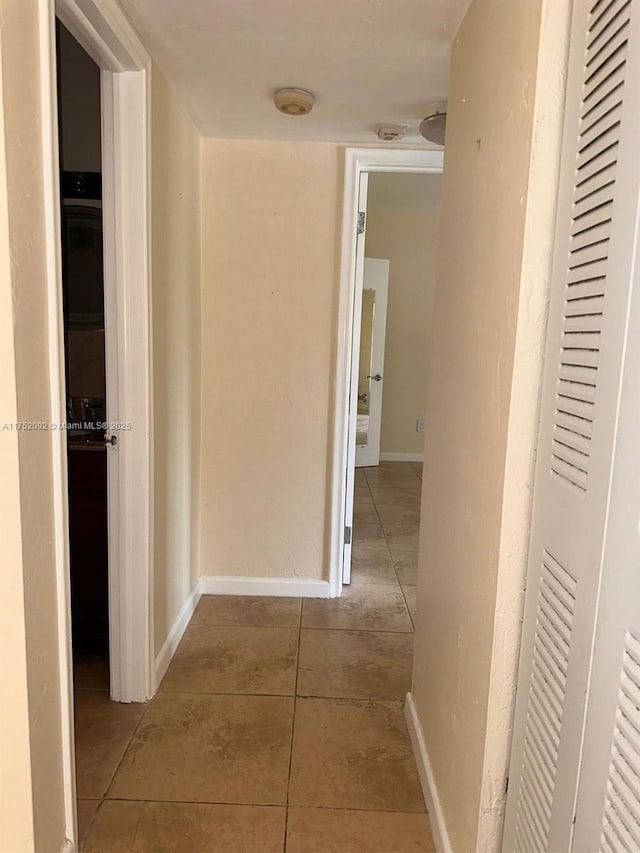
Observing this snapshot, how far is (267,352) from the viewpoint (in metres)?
2.69

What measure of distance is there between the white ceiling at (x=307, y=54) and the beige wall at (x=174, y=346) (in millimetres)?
174

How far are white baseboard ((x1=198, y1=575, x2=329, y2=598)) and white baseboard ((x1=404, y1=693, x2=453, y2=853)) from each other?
0.93 meters

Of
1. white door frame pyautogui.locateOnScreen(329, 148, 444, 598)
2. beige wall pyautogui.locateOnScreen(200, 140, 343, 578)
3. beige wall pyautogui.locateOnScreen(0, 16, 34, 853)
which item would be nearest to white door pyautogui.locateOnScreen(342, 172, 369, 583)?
white door frame pyautogui.locateOnScreen(329, 148, 444, 598)

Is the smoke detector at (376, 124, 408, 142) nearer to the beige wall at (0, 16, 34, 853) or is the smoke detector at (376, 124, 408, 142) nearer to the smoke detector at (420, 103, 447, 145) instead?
the smoke detector at (420, 103, 447, 145)

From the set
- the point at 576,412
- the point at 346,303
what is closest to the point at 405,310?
the point at 346,303

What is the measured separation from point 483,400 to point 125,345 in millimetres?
1171

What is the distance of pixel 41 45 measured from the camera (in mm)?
1079

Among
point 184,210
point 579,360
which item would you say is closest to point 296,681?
point 579,360

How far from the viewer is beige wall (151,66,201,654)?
1.97m

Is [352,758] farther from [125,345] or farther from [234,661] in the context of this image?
[125,345]

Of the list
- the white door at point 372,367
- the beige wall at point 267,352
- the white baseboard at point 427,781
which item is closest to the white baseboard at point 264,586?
the beige wall at point 267,352

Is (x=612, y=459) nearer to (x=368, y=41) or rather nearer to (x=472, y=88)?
(x=472, y=88)

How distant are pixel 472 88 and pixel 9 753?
1780mm

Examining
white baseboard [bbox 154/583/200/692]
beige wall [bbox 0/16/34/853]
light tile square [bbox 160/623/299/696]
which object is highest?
beige wall [bbox 0/16/34/853]
